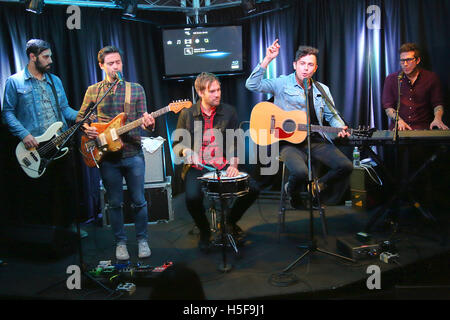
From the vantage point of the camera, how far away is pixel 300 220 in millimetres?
4883

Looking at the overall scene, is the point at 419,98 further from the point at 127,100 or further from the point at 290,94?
the point at 127,100

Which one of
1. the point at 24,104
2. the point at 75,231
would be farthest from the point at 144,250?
the point at 24,104

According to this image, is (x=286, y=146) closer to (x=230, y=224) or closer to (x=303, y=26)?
(x=230, y=224)

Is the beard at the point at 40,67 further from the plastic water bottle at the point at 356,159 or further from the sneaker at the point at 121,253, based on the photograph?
the plastic water bottle at the point at 356,159

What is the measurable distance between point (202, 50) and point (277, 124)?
7.95 feet

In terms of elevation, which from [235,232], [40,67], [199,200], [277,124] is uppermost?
[40,67]

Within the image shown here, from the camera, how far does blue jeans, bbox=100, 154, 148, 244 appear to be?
3713 mm

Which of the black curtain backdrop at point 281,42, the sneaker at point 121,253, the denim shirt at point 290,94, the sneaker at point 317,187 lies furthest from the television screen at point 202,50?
the sneaker at point 121,253

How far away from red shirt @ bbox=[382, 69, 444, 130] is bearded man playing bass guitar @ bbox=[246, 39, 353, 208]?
1129mm

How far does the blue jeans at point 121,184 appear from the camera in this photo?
3.71 m

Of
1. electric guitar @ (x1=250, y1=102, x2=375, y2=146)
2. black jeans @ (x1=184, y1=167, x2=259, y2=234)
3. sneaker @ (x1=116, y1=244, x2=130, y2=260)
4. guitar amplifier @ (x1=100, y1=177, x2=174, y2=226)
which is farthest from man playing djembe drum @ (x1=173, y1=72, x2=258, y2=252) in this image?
guitar amplifier @ (x1=100, y1=177, x2=174, y2=226)

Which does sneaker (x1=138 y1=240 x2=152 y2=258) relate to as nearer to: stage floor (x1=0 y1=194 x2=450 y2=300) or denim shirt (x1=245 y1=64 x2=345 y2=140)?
stage floor (x1=0 y1=194 x2=450 y2=300)

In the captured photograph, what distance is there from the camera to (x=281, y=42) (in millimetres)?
6020
